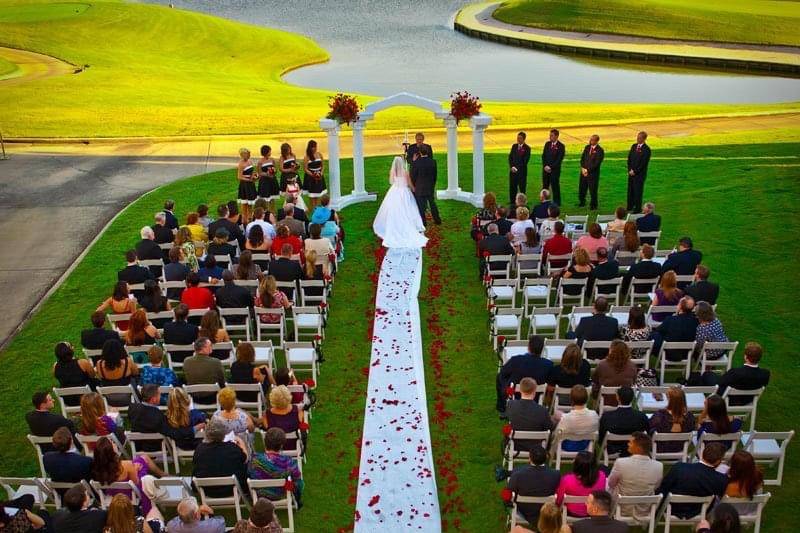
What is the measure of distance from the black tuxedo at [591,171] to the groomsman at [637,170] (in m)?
0.75

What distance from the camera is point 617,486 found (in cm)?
849

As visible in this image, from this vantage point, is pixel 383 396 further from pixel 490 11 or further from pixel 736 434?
pixel 490 11

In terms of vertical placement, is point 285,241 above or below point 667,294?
above

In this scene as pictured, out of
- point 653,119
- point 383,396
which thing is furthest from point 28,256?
point 653,119

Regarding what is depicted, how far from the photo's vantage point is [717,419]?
9125 millimetres

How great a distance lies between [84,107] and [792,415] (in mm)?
33109

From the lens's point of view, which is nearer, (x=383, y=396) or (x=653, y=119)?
(x=383, y=396)

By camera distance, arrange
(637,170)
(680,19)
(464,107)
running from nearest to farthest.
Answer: (637,170), (464,107), (680,19)

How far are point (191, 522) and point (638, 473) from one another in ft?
15.0

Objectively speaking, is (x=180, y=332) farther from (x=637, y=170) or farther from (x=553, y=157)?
(x=637, y=170)

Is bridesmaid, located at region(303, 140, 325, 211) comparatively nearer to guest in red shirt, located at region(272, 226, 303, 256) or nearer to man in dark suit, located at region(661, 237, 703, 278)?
guest in red shirt, located at region(272, 226, 303, 256)

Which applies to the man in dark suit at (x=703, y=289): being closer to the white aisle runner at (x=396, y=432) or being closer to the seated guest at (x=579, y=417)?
the seated guest at (x=579, y=417)

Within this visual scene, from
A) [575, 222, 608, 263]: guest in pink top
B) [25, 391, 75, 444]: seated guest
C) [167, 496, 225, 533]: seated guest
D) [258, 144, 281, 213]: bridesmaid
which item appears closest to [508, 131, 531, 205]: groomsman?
[575, 222, 608, 263]: guest in pink top

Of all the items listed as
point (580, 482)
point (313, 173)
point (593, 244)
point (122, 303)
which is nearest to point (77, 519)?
point (580, 482)
